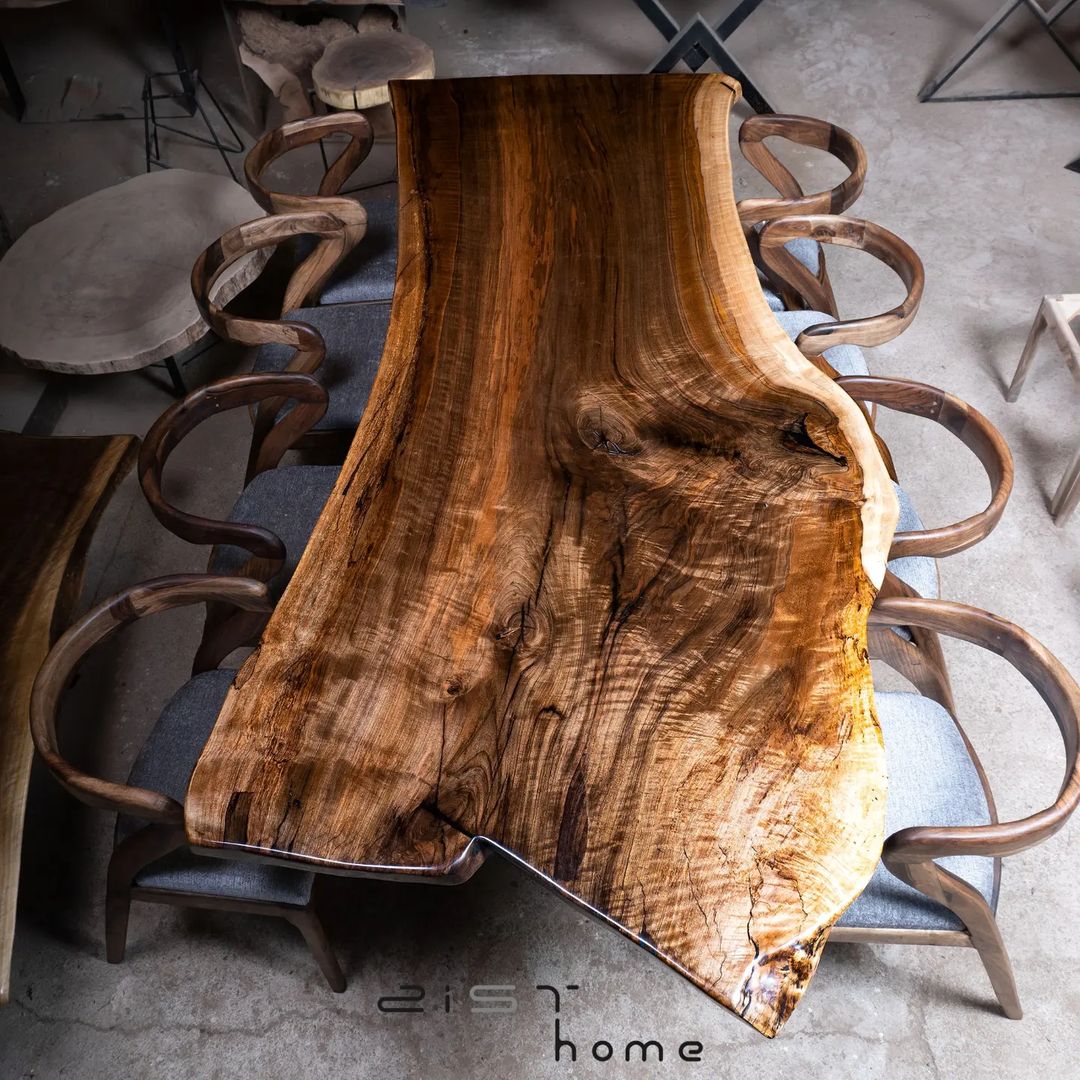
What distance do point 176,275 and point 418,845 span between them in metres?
2.18

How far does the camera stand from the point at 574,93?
2447mm

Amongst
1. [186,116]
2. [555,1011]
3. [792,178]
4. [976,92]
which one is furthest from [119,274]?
[976,92]

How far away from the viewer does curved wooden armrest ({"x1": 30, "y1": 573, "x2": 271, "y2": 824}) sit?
4.32 feet

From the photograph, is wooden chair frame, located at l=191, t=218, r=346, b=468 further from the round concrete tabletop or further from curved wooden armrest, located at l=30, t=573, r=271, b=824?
curved wooden armrest, located at l=30, t=573, r=271, b=824

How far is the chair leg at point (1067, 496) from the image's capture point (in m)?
2.43

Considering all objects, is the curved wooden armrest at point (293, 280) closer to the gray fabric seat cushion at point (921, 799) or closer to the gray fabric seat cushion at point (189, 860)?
the gray fabric seat cushion at point (189, 860)

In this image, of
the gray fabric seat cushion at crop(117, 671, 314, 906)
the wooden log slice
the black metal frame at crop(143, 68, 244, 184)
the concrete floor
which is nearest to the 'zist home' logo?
the concrete floor

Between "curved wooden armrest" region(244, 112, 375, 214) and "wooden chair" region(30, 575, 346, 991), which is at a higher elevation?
→ "curved wooden armrest" region(244, 112, 375, 214)

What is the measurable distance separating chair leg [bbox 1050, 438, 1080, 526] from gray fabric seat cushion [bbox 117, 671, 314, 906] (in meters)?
1.96

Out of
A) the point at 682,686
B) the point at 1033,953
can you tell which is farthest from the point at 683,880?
the point at 1033,953

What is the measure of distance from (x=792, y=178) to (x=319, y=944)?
2.00 meters

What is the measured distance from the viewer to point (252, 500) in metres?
2.03

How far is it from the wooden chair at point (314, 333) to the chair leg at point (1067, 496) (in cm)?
166

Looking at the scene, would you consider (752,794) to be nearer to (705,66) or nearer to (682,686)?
(682,686)
